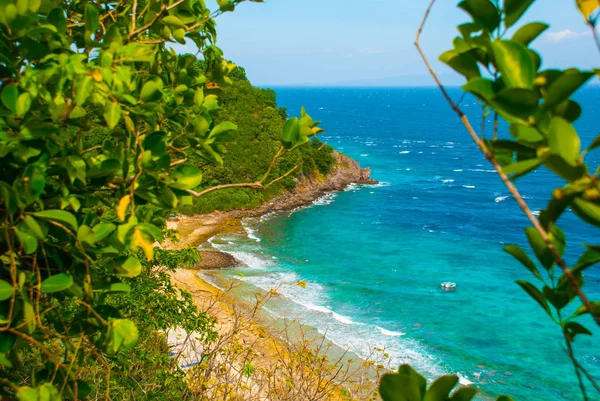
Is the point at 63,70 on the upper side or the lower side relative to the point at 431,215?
upper

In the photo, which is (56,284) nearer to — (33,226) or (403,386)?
(33,226)

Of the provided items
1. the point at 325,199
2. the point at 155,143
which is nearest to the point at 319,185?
the point at 325,199

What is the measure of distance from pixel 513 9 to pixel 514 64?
0.31ft

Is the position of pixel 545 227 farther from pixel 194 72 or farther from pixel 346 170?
pixel 346 170

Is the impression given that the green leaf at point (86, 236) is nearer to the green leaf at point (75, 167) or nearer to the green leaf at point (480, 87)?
the green leaf at point (75, 167)

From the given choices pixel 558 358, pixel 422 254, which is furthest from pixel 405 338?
pixel 422 254

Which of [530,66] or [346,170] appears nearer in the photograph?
[530,66]

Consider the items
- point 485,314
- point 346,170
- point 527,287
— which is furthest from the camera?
point 346,170

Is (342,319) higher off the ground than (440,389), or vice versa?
(440,389)

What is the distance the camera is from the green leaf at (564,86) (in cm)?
62

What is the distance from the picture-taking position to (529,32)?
74 centimetres

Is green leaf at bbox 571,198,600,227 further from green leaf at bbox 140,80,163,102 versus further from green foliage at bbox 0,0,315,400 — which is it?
green leaf at bbox 140,80,163,102

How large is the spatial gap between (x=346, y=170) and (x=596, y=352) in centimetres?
2512

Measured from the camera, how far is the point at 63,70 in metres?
1.40
